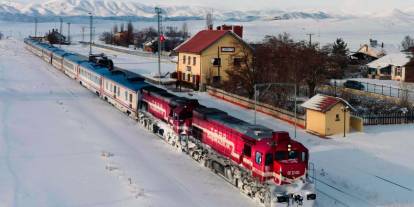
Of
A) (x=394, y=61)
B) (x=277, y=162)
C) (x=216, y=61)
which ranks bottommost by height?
(x=277, y=162)

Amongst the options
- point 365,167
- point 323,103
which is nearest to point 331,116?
point 323,103

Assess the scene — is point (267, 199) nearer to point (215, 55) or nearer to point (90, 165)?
point (90, 165)

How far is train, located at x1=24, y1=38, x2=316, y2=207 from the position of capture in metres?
21.8

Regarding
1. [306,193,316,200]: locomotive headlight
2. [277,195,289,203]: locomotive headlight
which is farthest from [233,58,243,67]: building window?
[277,195,289,203]: locomotive headlight

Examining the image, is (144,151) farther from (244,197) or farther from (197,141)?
(244,197)

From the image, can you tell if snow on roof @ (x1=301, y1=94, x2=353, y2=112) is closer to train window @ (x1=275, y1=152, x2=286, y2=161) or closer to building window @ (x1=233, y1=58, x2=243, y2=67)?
train window @ (x1=275, y1=152, x2=286, y2=161)

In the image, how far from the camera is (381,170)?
28250 millimetres

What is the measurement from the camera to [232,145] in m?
25.5

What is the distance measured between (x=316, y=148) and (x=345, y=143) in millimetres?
2632

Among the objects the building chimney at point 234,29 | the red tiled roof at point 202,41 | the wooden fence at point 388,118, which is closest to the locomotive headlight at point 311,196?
the wooden fence at point 388,118

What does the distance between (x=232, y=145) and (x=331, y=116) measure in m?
14.0

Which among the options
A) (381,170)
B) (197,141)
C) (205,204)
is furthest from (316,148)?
(205,204)

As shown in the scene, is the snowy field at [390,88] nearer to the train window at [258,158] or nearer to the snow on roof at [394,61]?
the snow on roof at [394,61]

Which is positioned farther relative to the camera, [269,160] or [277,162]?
[269,160]
